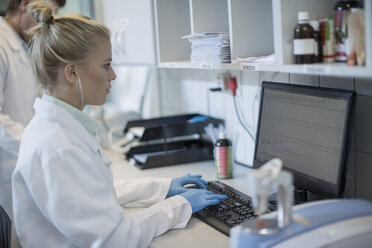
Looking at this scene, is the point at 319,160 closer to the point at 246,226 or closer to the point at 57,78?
the point at 246,226

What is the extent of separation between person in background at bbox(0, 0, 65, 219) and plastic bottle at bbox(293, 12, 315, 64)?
4.34 ft

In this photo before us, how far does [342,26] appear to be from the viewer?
4.03ft

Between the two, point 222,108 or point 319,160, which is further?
point 222,108

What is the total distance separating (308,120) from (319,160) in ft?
0.42

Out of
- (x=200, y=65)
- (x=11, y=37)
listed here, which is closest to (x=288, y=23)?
(x=200, y=65)

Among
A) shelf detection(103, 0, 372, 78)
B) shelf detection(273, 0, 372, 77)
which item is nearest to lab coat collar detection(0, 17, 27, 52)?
shelf detection(103, 0, 372, 78)

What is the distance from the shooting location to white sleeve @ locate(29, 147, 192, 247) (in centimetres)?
124

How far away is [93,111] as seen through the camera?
10.4ft

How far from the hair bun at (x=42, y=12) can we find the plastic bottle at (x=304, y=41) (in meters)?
0.73

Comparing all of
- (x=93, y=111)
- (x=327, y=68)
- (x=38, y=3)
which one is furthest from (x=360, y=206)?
(x=93, y=111)

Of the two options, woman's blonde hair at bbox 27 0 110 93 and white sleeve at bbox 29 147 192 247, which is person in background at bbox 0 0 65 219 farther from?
white sleeve at bbox 29 147 192 247

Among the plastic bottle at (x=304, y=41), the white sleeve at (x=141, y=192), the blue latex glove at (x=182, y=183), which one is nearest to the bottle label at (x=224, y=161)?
the blue latex glove at (x=182, y=183)

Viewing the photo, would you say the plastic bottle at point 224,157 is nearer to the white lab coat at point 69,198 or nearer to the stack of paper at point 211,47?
the stack of paper at point 211,47

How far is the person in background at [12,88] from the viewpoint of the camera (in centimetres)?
208
